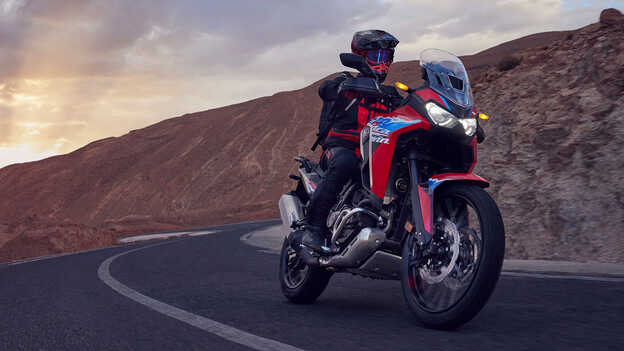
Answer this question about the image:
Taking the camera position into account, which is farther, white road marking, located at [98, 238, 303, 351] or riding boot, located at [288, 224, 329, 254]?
riding boot, located at [288, 224, 329, 254]

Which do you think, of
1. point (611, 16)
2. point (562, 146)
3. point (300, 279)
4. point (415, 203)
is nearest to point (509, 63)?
point (611, 16)

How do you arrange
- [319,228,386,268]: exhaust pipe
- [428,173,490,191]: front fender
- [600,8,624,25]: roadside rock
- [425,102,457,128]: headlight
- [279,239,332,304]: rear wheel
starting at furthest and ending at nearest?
[600,8,624,25]: roadside rock < [279,239,332,304]: rear wheel < [319,228,386,268]: exhaust pipe < [425,102,457,128]: headlight < [428,173,490,191]: front fender

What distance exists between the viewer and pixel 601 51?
1559 centimetres

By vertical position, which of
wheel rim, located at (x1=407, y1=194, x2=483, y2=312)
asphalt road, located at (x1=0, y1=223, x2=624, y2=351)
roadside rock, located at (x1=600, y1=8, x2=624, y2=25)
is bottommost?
asphalt road, located at (x1=0, y1=223, x2=624, y2=351)

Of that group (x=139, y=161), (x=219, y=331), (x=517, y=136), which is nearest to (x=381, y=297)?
(x=219, y=331)

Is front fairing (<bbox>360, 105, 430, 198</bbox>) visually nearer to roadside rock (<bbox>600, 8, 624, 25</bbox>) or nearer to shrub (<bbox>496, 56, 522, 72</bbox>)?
roadside rock (<bbox>600, 8, 624, 25</bbox>)

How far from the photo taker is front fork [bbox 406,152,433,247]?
4098 millimetres

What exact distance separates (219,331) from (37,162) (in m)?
108

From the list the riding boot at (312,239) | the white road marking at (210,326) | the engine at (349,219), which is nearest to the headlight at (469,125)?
the engine at (349,219)

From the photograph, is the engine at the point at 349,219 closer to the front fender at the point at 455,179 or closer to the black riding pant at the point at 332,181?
the black riding pant at the point at 332,181

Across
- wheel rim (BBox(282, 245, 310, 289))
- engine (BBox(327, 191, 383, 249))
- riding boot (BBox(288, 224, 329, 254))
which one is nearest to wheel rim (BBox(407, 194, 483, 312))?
engine (BBox(327, 191, 383, 249))

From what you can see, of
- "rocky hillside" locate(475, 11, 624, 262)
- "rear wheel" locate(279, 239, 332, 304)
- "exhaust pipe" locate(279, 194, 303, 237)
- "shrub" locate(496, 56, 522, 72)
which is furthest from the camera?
"shrub" locate(496, 56, 522, 72)

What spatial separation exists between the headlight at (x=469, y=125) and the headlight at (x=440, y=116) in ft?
0.25

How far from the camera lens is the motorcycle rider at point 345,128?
17.2ft
